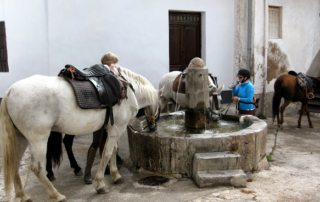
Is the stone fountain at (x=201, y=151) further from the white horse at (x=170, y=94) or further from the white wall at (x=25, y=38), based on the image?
the white wall at (x=25, y=38)

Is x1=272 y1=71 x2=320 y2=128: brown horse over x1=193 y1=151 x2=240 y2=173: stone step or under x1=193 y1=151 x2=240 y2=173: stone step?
over

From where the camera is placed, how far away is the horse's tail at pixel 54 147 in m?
4.73

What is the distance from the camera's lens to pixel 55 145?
477cm

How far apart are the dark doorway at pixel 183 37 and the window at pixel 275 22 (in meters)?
2.58

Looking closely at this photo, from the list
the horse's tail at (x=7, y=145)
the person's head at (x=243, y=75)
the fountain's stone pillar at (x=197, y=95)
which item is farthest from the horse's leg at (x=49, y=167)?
the person's head at (x=243, y=75)

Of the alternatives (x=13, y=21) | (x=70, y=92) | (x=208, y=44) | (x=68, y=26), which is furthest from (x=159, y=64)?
(x=70, y=92)

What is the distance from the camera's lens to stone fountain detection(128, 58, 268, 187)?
4.78m

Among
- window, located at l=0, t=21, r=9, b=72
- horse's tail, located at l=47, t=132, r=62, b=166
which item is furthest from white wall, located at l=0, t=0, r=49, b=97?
horse's tail, located at l=47, t=132, r=62, b=166

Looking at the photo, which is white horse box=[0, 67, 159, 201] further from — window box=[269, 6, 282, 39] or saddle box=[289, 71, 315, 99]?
window box=[269, 6, 282, 39]

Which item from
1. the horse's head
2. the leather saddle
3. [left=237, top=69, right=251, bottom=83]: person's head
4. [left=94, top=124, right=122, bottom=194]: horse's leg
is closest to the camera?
[left=94, top=124, right=122, bottom=194]: horse's leg

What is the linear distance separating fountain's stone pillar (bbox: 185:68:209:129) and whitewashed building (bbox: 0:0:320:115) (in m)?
2.97

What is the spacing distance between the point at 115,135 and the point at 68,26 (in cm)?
394

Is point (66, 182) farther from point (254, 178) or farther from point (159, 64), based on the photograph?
point (159, 64)

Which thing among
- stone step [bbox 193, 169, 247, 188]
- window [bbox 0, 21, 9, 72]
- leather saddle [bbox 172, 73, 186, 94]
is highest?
window [bbox 0, 21, 9, 72]
